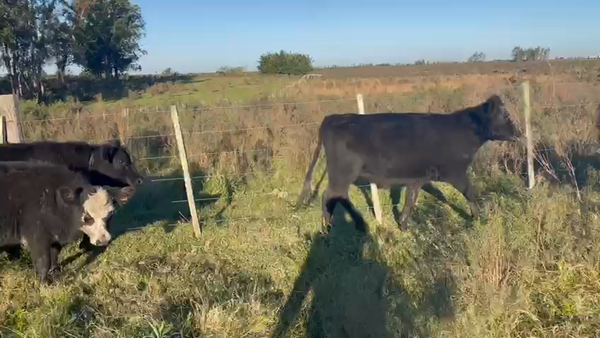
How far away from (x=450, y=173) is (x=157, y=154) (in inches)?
231

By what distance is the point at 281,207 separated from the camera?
7.65m

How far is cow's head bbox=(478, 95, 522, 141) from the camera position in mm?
7242

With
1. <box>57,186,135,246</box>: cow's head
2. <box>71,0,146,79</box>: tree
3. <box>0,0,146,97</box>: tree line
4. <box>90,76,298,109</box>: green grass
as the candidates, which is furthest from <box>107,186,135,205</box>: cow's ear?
<box>71,0,146,79</box>: tree

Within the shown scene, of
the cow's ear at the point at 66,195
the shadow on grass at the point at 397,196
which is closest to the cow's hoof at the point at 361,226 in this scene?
the shadow on grass at the point at 397,196

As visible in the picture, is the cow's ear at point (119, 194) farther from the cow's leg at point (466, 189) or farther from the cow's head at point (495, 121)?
the cow's head at point (495, 121)

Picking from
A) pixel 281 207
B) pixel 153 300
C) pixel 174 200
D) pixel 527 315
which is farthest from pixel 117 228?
pixel 527 315

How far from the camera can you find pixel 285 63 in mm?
49156

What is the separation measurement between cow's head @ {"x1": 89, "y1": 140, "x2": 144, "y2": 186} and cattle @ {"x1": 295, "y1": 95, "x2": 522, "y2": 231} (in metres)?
2.45

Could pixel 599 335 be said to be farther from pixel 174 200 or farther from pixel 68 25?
pixel 68 25

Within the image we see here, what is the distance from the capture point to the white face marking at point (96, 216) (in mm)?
5648

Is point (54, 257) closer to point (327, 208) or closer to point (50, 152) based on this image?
point (50, 152)

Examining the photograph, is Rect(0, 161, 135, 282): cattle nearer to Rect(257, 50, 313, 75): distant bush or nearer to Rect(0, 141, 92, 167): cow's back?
Rect(0, 141, 92, 167): cow's back

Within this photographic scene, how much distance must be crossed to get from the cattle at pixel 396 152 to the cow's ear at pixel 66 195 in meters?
2.89

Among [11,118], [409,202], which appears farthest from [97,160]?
[409,202]
